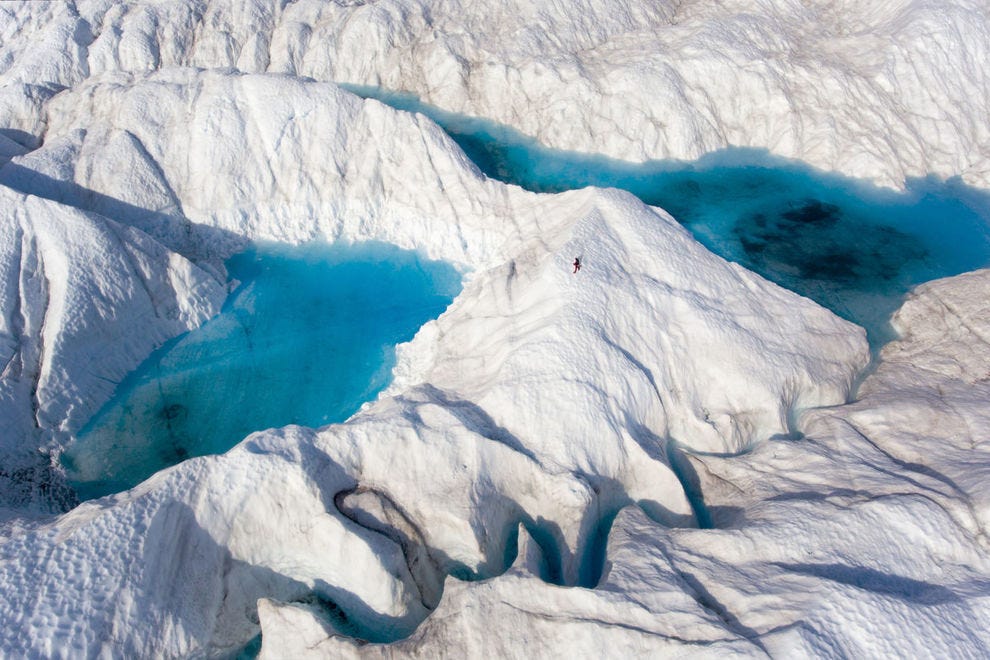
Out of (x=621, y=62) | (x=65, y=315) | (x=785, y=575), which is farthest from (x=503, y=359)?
(x=621, y=62)

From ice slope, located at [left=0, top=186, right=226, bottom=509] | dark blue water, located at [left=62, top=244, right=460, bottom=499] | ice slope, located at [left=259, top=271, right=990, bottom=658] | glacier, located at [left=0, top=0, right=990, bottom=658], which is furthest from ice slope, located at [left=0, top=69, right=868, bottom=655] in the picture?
dark blue water, located at [left=62, top=244, right=460, bottom=499]

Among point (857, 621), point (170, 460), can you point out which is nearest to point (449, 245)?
point (170, 460)

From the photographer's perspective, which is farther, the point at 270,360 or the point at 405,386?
the point at 270,360

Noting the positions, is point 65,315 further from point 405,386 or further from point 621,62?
point 621,62

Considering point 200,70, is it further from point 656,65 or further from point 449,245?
point 656,65

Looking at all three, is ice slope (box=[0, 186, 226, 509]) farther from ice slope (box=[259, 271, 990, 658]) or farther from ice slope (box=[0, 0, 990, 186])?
ice slope (box=[0, 0, 990, 186])

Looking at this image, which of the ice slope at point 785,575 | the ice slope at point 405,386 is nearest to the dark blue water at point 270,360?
the ice slope at point 405,386
